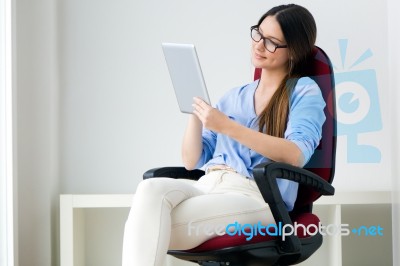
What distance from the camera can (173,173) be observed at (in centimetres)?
183

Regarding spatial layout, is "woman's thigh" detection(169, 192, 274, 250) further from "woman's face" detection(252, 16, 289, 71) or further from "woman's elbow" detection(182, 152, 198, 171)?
"woman's face" detection(252, 16, 289, 71)

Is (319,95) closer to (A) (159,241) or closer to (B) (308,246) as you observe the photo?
(B) (308,246)

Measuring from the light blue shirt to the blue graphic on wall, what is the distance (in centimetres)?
96

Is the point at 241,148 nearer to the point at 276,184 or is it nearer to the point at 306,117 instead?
the point at 306,117

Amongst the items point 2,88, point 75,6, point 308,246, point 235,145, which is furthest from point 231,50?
point 308,246

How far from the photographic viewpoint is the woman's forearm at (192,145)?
6.00 feet

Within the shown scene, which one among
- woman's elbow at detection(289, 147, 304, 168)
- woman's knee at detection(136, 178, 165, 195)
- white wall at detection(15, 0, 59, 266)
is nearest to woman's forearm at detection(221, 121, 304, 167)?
woman's elbow at detection(289, 147, 304, 168)

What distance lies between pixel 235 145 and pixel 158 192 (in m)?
0.36

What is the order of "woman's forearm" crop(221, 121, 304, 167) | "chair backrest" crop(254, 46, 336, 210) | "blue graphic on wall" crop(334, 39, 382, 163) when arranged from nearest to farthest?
1. "woman's forearm" crop(221, 121, 304, 167)
2. "chair backrest" crop(254, 46, 336, 210)
3. "blue graphic on wall" crop(334, 39, 382, 163)

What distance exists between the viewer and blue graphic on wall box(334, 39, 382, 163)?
9.10ft

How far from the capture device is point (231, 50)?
285cm

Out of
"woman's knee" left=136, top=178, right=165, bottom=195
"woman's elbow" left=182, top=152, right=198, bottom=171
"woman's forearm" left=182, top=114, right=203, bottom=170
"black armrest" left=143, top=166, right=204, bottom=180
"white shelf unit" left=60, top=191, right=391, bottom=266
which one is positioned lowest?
"white shelf unit" left=60, top=191, right=391, bottom=266

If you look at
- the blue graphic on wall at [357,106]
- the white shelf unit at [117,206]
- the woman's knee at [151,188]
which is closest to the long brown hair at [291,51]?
the woman's knee at [151,188]

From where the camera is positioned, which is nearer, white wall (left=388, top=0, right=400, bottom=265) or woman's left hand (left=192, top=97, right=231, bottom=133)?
woman's left hand (left=192, top=97, right=231, bottom=133)
